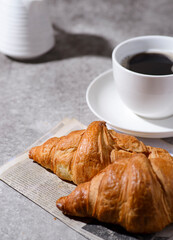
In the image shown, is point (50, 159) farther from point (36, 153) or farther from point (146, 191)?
point (146, 191)

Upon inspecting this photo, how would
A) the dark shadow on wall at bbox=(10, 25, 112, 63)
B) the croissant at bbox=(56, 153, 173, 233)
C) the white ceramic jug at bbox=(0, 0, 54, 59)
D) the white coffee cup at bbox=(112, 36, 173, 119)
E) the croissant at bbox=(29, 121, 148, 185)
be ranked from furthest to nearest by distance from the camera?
1. the dark shadow on wall at bbox=(10, 25, 112, 63)
2. the white ceramic jug at bbox=(0, 0, 54, 59)
3. the white coffee cup at bbox=(112, 36, 173, 119)
4. the croissant at bbox=(29, 121, 148, 185)
5. the croissant at bbox=(56, 153, 173, 233)

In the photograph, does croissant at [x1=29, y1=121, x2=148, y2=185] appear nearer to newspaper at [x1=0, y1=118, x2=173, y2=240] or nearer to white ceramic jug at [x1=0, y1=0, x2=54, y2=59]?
newspaper at [x1=0, y1=118, x2=173, y2=240]

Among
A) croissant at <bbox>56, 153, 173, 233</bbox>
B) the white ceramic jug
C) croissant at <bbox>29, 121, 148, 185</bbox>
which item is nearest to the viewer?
croissant at <bbox>56, 153, 173, 233</bbox>

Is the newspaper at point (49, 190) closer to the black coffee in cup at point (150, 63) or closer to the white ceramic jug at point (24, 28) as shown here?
the black coffee in cup at point (150, 63)

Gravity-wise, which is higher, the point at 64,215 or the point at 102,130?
the point at 102,130

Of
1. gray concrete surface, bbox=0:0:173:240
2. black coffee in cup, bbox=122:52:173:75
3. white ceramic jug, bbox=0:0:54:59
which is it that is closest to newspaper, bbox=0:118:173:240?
gray concrete surface, bbox=0:0:173:240

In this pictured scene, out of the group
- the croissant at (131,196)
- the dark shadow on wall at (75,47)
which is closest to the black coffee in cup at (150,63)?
the croissant at (131,196)

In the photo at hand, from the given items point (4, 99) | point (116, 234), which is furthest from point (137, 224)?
point (4, 99)

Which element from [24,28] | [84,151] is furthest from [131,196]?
[24,28]
